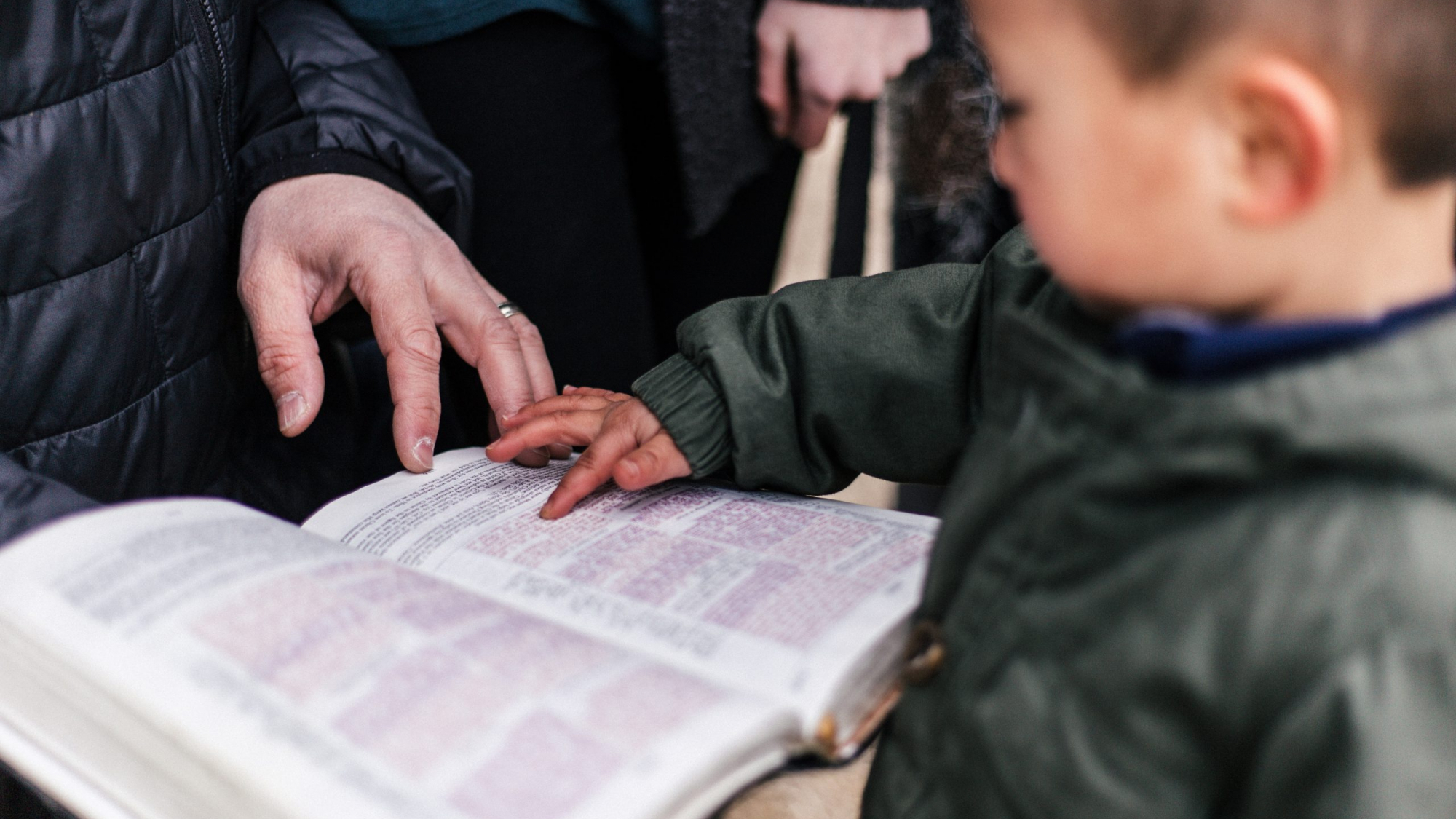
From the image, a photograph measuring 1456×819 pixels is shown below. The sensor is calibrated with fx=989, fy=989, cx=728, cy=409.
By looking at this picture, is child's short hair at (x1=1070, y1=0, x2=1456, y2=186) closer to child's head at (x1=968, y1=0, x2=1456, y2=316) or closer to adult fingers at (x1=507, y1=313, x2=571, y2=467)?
child's head at (x1=968, y1=0, x2=1456, y2=316)

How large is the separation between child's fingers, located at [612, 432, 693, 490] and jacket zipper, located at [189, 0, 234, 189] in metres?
0.42

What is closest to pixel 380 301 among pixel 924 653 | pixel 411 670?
pixel 411 670

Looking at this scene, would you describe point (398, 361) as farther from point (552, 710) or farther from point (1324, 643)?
point (1324, 643)

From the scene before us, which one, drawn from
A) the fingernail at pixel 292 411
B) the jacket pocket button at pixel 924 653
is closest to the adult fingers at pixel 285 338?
the fingernail at pixel 292 411

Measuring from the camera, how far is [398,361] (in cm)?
74

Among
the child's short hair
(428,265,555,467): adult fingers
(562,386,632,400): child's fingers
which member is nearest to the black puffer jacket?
(428,265,555,467): adult fingers

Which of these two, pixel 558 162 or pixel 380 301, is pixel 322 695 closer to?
pixel 380 301

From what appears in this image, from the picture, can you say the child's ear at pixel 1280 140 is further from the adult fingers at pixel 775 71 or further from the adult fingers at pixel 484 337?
the adult fingers at pixel 775 71

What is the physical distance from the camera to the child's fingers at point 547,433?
720mm

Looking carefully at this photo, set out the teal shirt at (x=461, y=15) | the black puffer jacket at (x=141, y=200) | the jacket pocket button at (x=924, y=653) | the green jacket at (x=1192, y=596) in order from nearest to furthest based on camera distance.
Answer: the green jacket at (x=1192, y=596), the jacket pocket button at (x=924, y=653), the black puffer jacket at (x=141, y=200), the teal shirt at (x=461, y=15)

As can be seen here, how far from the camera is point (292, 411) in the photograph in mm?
706

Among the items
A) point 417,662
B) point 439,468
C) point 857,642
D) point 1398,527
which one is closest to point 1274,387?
point 1398,527

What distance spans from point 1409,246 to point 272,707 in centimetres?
50

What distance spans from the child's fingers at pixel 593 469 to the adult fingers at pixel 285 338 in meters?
0.19
